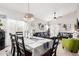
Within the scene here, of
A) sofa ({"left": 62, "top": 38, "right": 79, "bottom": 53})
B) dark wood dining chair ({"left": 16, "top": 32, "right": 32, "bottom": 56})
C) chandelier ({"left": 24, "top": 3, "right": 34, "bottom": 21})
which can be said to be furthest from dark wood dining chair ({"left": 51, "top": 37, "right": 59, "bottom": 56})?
chandelier ({"left": 24, "top": 3, "right": 34, "bottom": 21})

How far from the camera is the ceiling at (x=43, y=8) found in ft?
5.85

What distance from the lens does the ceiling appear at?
1782 mm

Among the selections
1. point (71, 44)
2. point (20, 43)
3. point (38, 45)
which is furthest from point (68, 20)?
point (20, 43)

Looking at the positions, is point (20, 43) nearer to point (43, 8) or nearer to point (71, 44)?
point (43, 8)

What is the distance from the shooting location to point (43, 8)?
1.82 m

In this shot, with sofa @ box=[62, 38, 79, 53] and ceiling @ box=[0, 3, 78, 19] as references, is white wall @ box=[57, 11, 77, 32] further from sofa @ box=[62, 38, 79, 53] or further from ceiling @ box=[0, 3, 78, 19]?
sofa @ box=[62, 38, 79, 53]

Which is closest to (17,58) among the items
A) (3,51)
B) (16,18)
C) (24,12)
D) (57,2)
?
(3,51)

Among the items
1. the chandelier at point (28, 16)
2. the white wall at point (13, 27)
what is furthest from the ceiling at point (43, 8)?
the white wall at point (13, 27)

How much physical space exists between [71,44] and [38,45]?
0.60 meters

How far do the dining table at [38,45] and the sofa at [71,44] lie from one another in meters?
0.24

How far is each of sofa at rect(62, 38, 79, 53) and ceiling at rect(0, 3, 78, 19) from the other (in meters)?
0.48

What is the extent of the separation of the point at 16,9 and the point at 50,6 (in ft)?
1.95

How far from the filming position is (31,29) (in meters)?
1.80

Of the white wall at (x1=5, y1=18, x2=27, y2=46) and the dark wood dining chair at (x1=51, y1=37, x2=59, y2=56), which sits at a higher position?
the white wall at (x1=5, y1=18, x2=27, y2=46)
